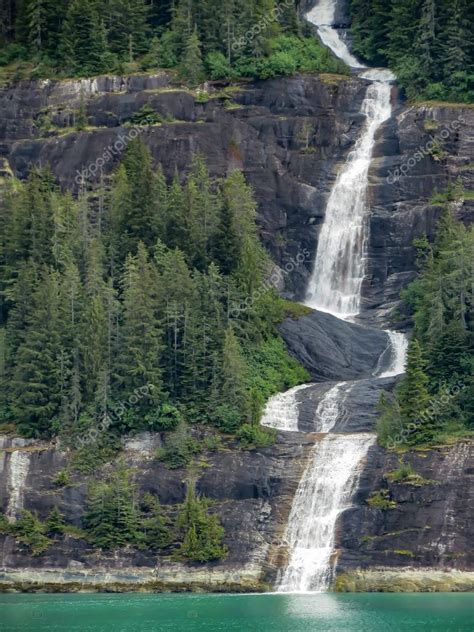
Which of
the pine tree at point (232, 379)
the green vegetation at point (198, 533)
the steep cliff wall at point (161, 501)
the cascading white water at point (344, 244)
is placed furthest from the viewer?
Answer: the cascading white water at point (344, 244)

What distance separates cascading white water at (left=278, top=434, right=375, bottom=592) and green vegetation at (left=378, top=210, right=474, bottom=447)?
2.89 meters

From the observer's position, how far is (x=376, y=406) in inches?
5320

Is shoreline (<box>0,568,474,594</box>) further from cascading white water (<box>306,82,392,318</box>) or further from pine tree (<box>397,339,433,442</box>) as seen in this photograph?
cascading white water (<box>306,82,392,318</box>)

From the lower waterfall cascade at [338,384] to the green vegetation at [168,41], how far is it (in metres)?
6.80

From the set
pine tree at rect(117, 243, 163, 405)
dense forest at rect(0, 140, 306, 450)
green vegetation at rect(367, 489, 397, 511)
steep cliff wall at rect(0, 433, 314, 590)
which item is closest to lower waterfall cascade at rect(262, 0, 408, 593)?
steep cliff wall at rect(0, 433, 314, 590)

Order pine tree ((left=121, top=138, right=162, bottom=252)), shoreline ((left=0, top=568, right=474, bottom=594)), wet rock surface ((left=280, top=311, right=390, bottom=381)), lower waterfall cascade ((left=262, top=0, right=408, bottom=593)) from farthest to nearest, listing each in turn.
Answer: pine tree ((left=121, top=138, right=162, bottom=252)) → wet rock surface ((left=280, top=311, right=390, bottom=381)) → lower waterfall cascade ((left=262, top=0, right=408, bottom=593)) → shoreline ((left=0, top=568, right=474, bottom=594))

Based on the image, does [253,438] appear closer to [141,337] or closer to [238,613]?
[141,337]

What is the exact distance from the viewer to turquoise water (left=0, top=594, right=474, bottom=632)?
104 metres

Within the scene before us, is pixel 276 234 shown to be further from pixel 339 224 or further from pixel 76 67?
pixel 76 67

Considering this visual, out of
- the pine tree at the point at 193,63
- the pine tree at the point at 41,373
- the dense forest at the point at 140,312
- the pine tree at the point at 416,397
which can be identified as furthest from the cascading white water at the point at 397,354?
the pine tree at the point at 193,63

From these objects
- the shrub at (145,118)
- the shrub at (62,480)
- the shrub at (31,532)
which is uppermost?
the shrub at (145,118)

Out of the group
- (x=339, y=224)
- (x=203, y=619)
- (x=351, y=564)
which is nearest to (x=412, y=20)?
(x=339, y=224)

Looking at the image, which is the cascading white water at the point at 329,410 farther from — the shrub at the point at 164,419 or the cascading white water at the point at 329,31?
the cascading white water at the point at 329,31

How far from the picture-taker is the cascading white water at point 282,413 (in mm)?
136125
